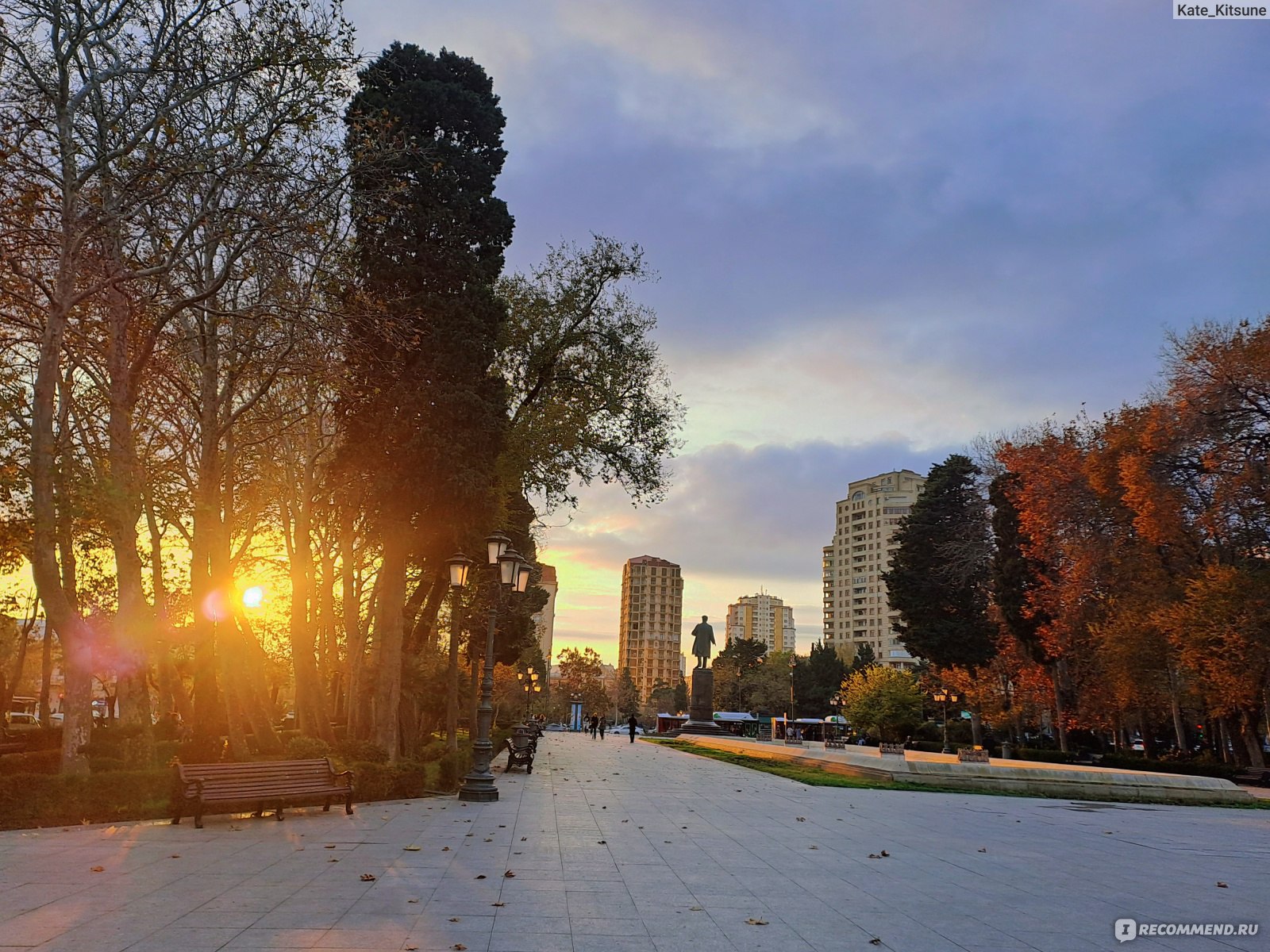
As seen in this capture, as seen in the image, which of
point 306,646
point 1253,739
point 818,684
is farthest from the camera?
point 818,684

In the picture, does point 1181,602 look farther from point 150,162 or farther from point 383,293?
point 150,162

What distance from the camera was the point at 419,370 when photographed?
1850 cm

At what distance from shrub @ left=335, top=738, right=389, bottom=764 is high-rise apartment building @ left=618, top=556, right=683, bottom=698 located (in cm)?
15647

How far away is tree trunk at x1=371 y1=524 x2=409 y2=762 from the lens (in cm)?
1817

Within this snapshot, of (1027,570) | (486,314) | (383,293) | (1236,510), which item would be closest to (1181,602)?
(1236,510)

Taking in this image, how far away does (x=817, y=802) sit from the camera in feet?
53.3

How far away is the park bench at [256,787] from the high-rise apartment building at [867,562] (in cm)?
11780

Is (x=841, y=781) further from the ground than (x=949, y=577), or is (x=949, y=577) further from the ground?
(x=949, y=577)

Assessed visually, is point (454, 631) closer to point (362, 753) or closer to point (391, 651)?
point (391, 651)

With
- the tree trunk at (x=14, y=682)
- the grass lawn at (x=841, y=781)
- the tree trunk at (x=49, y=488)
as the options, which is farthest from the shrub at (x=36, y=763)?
the grass lawn at (x=841, y=781)

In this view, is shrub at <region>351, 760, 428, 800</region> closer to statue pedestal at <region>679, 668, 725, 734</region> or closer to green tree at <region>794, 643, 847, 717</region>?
statue pedestal at <region>679, 668, 725, 734</region>

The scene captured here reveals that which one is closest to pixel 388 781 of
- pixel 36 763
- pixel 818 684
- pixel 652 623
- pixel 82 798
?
pixel 82 798

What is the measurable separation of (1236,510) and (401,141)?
26.3m

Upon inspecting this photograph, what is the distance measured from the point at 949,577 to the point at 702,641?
70.4 feet
